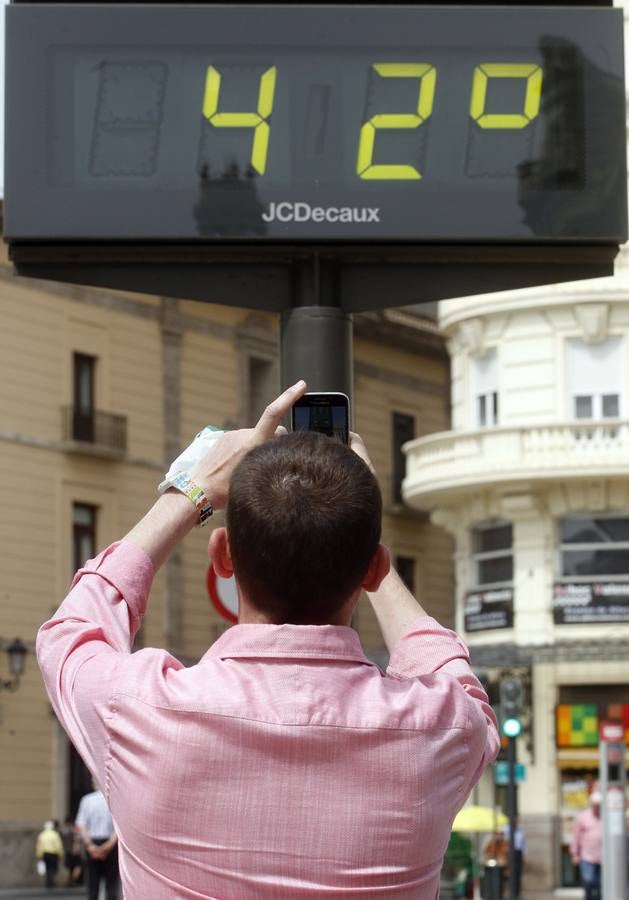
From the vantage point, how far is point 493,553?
35312 mm

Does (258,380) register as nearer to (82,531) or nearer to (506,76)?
(82,531)

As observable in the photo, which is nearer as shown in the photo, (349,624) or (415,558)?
(349,624)

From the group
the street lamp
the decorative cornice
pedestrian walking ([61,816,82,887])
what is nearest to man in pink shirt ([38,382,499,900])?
the decorative cornice

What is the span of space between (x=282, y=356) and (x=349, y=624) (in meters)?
2.11

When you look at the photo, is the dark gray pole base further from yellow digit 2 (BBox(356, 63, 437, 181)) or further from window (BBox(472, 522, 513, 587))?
window (BBox(472, 522, 513, 587))

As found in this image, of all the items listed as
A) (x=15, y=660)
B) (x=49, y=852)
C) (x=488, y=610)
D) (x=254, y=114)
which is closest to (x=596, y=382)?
(x=488, y=610)

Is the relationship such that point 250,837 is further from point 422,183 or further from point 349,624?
point 422,183

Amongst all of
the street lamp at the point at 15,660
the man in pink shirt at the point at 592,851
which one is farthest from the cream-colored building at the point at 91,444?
the man in pink shirt at the point at 592,851

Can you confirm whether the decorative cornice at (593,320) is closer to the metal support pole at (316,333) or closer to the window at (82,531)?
the window at (82,531)

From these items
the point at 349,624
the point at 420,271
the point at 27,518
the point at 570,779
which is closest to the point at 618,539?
the point at 570,779

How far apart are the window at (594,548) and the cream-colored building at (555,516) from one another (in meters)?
0.02

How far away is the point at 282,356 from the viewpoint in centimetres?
502

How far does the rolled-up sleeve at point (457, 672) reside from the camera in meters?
2.97

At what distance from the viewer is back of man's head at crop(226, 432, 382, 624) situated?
2.86 m
